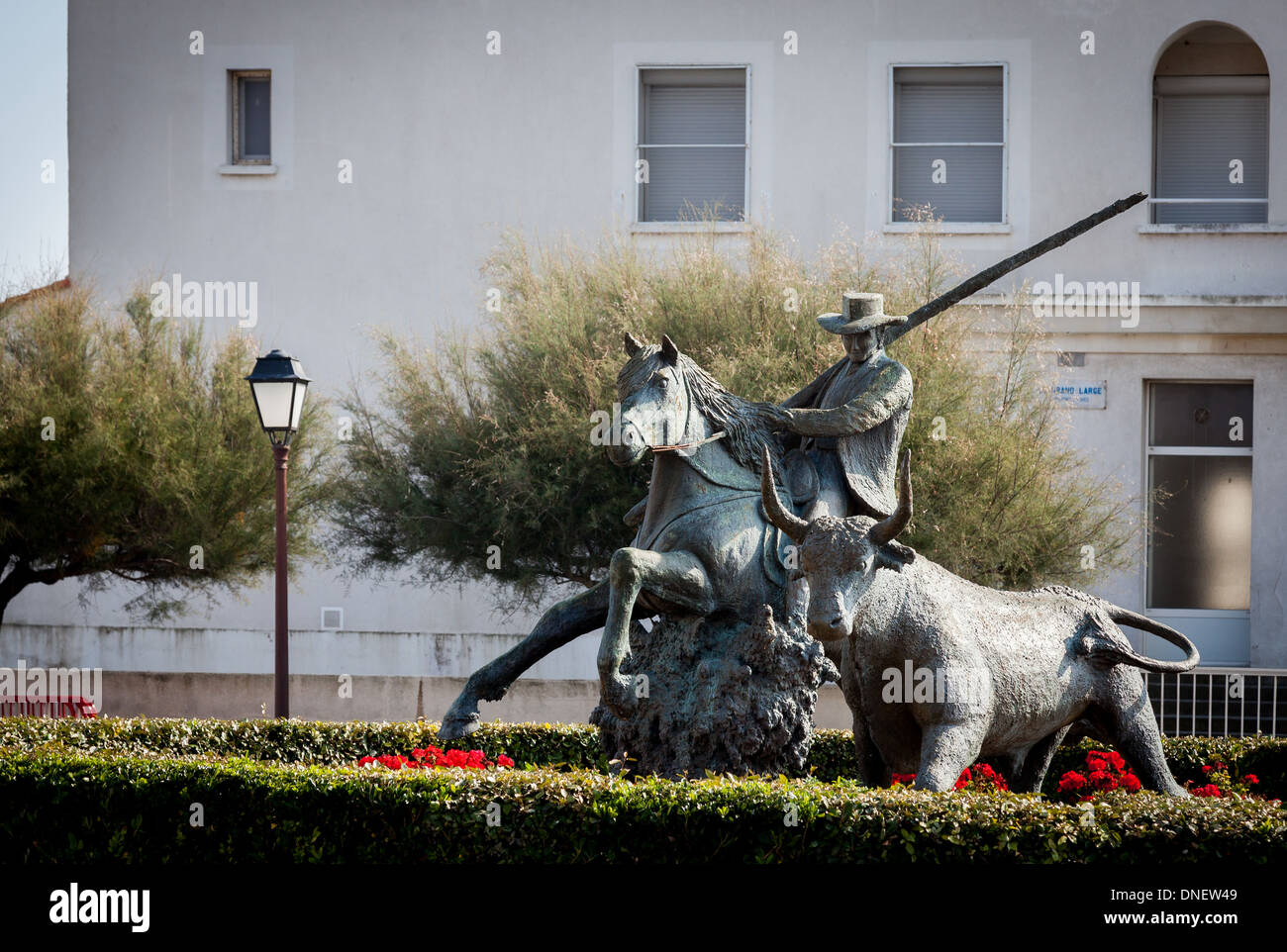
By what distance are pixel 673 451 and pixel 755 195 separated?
14028 millimetres

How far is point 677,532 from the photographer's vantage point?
7.95 meters

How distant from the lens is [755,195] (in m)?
21.4

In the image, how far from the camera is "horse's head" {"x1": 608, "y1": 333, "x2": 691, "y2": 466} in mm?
7578

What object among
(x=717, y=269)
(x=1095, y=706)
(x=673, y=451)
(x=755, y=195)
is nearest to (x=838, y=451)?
(x=673, y=451)

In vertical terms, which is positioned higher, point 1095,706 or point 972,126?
point 972,126

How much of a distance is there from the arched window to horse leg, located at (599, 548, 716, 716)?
15814 millimetres

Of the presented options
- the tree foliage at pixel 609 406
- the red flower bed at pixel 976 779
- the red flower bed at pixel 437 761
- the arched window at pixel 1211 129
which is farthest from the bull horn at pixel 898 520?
the arched window at pixel 1211 129

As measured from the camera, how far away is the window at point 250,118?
22641mm

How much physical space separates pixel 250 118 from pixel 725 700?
17.6 metres

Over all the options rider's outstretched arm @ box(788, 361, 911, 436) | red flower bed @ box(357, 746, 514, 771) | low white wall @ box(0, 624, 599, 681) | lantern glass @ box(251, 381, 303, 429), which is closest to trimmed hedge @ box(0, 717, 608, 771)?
red flower bed @ box(357, 746, 514, 771)

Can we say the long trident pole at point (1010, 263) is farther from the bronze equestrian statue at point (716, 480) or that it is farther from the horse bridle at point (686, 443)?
the horse bridle at point (686, 443)

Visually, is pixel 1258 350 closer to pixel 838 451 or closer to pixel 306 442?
pixel 306 442

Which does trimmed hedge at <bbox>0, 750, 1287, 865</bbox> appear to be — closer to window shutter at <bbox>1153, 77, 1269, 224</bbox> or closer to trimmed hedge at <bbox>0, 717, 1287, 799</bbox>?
trimmed hedge at <bbox>0, 717, 1287, 799</bbox>

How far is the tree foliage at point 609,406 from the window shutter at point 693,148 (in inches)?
157
